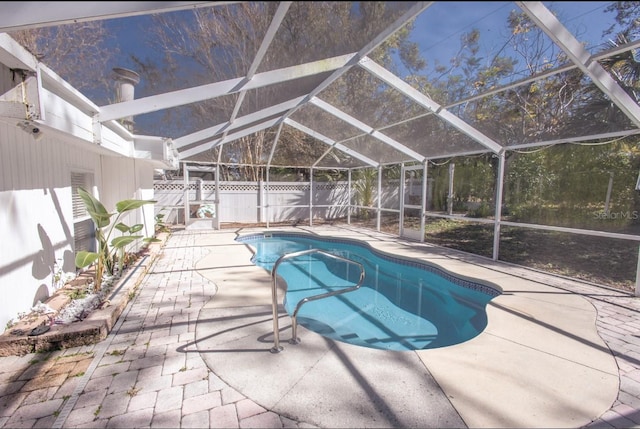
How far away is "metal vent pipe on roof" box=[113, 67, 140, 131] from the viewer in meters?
4.04

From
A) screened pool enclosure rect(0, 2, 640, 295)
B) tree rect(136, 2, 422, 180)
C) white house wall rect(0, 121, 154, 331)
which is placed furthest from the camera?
white house wall rect(0, 121, 154, 331)

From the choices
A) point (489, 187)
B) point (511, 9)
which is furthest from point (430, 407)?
point (489, 187)

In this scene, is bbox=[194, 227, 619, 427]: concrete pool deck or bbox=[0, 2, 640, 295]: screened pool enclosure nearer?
bbox=[194, 227, 619, 427]: concrete pool deck

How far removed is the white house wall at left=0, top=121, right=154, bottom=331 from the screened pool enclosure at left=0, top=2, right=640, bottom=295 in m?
0.62

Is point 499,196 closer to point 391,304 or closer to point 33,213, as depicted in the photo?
point 391,304

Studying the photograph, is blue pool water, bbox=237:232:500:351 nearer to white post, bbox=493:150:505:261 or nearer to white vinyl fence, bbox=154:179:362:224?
white post, bbox=493:150:505:261

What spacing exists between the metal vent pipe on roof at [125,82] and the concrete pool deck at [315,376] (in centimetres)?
300

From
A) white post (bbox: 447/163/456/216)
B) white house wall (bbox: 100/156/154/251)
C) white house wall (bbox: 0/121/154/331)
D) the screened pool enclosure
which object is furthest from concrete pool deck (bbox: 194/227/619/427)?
white post (bbox: 447/163/456/216)

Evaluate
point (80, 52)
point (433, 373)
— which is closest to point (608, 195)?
point (433, 373)

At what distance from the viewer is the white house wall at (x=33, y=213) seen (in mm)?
2809

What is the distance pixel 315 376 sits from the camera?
7.63 ft

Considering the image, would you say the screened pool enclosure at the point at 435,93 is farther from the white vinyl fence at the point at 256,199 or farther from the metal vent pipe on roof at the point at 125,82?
the white vinyl fence at the point at 256,199

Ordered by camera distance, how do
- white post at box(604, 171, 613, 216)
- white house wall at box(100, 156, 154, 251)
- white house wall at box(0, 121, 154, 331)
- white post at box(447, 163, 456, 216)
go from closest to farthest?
white house wall at box(0, 121, 154, 331)
white house wall at box(100, 156, 154, 251)
white post at box(604, 171, 613, 216)
white post at box(447, 163, 456, 216)

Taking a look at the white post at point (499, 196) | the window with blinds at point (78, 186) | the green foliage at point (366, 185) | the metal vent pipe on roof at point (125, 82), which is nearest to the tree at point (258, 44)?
the metal vent pipe on roof at point (125, 82)
